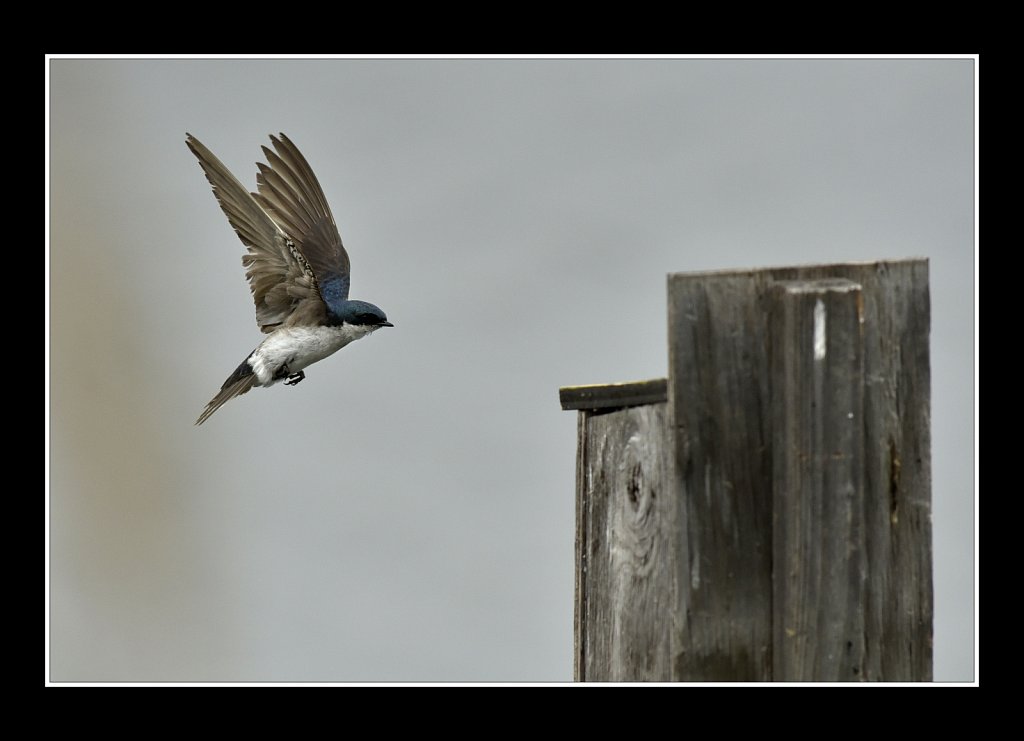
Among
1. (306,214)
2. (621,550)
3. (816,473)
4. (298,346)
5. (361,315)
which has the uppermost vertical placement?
(306,214)


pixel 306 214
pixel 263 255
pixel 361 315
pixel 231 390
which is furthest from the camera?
pixel 306 214

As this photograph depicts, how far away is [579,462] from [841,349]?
1.16 m

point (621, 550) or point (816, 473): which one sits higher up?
point (816, 473)

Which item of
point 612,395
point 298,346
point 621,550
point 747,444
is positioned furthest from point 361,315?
point 747,444

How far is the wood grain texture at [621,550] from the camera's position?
322 cm

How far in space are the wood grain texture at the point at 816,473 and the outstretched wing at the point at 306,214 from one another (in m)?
4.31

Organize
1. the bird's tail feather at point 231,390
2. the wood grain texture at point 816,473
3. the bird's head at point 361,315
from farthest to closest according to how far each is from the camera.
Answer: the bird's tail feather at point 231,390 → the bird's head at point 361,315 → the wood grain texture at point 816,473

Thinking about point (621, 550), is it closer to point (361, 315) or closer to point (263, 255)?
point (361, 315)

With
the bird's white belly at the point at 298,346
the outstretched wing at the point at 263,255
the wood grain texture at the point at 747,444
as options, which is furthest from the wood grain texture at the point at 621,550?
the bird's white belly at the point at 298,346

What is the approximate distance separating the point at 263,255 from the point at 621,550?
348 centimetres

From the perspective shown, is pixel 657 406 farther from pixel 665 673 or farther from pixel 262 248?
pixel 262 248

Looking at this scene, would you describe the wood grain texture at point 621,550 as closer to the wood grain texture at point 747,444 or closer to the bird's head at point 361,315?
the wood grain texture at point 747,444

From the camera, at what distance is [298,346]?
628 cm

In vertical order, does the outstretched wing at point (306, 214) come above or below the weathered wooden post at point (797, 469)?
above
